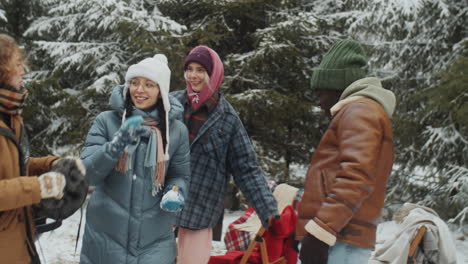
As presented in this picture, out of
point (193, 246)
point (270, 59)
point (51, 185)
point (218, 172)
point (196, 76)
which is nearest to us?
point (51, 185)

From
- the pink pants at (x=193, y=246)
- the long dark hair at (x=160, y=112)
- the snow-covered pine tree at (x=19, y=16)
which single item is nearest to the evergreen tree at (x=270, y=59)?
the snow-covered pine tree at (x=19, y=16)

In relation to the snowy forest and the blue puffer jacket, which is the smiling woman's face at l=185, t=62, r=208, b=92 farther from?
the snowy forest

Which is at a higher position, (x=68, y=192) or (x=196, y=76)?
(x=196, y=76)

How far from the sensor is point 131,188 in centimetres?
260

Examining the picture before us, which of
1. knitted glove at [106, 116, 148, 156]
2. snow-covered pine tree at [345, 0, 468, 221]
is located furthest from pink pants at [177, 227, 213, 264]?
snow-covered pine tree at [345, 0, 468, 221]

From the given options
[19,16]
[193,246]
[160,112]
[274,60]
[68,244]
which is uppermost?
[19,16]

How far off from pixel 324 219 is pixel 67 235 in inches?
241

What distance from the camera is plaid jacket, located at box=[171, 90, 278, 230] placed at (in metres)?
3.45

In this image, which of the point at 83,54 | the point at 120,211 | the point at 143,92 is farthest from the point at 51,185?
the point at 83,54

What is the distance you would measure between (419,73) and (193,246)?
7.36 m

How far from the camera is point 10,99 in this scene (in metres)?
2.04

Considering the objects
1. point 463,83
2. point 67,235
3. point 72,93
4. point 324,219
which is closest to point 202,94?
point 324,219

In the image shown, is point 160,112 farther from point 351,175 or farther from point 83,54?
point 83,54

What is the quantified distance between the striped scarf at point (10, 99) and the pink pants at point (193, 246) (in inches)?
69.6
